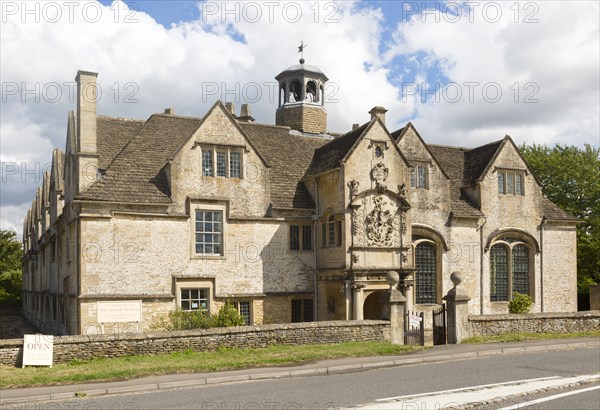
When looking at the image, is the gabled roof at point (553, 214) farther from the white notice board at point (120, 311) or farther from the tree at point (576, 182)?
the white notice board at point (120, 311)

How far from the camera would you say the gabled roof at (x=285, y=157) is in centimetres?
2952

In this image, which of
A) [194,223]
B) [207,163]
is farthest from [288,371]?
[207,163]

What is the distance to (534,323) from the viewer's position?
25.5 m

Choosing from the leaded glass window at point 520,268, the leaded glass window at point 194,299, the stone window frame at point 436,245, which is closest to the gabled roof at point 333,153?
the stone window frame at point 436,245

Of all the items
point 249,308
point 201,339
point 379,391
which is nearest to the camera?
point 379,391

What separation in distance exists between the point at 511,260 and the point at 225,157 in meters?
16.7

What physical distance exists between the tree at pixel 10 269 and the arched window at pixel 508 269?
131 ft

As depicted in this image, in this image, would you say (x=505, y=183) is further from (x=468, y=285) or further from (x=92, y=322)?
(x=92, y=322)

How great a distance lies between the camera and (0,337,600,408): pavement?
1424cm

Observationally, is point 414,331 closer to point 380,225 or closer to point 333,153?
point 380,225

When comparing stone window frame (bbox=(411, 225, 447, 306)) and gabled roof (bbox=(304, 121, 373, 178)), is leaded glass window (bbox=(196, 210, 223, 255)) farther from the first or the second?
stone window frame (bbox=(411, 225, 447, 306))

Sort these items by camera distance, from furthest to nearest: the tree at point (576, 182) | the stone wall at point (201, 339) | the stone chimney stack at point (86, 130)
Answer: the tree at point (576, 182)
the stone chimney stack at point (86, 130)
the stone wall at point (201, 339)

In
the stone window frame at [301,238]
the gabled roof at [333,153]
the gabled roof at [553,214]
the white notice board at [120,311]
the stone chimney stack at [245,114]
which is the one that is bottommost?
Result: the white notice board at [120,311]

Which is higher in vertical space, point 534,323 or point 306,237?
point 306,237
